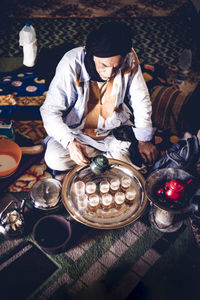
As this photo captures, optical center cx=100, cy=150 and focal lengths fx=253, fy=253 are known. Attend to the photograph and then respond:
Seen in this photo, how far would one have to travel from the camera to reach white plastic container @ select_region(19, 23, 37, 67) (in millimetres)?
3486

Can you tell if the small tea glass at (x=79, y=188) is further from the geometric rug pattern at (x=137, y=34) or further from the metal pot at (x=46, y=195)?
the geometric rug pattern at (x=137, y=34)

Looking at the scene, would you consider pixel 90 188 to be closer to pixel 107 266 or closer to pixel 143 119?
pixel 107 266

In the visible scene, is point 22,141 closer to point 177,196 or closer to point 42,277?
point 42,277

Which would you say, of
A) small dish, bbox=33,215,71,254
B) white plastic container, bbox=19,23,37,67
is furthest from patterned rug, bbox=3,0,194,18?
small dish, bbox=33,215,71,254

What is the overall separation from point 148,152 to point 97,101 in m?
0.67

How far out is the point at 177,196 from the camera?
6.72 feet

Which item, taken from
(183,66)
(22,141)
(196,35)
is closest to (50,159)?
(22,141)

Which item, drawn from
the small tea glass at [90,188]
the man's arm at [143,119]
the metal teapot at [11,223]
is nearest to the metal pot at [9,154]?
the metal teapot at [11,223]

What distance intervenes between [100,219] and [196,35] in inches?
176

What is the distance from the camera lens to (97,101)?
2.31 meters

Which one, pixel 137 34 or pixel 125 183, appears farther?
Result: pixel 137 34

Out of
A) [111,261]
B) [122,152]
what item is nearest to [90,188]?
[122,152]

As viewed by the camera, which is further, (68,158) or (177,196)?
(68,158)

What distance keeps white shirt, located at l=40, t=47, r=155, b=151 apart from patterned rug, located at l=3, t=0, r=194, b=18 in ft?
12.4
